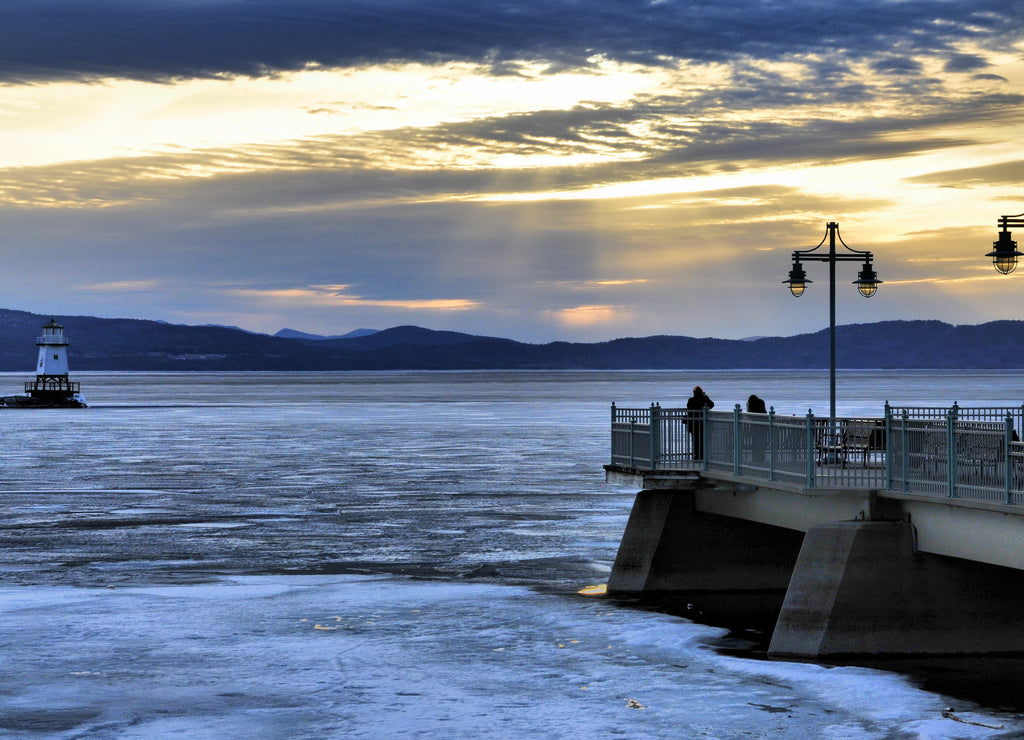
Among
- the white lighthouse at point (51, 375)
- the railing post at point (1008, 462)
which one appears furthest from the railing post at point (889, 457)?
the white lighthouse at point (51, 375)

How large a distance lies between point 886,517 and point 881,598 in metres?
0.98

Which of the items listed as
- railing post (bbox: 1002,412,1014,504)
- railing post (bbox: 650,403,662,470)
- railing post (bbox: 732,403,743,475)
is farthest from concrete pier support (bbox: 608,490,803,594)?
railing post (bbox: 1002,412,1014,504)

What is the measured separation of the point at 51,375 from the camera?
142125 mm

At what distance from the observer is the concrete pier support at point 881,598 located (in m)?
17.2

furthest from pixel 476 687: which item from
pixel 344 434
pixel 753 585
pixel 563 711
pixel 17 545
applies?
pixel 344 434

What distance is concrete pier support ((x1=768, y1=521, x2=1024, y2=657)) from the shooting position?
17203mm

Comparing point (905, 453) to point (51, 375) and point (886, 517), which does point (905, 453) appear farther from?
point (51, 375)

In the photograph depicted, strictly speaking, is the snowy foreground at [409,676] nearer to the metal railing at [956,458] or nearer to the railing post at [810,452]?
the metal railing at [956,458]

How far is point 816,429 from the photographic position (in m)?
18.6

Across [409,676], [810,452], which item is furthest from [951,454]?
[409,676]

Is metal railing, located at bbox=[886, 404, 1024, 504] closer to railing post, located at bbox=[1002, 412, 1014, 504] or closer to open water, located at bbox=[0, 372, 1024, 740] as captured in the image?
railing post, located at bbox=[1002, 412, 1014, 504]

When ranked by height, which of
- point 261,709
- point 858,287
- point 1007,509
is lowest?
point 261,709

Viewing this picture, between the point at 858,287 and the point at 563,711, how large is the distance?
62.1ft

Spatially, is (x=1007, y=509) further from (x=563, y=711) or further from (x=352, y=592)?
(x=352, y=592)
